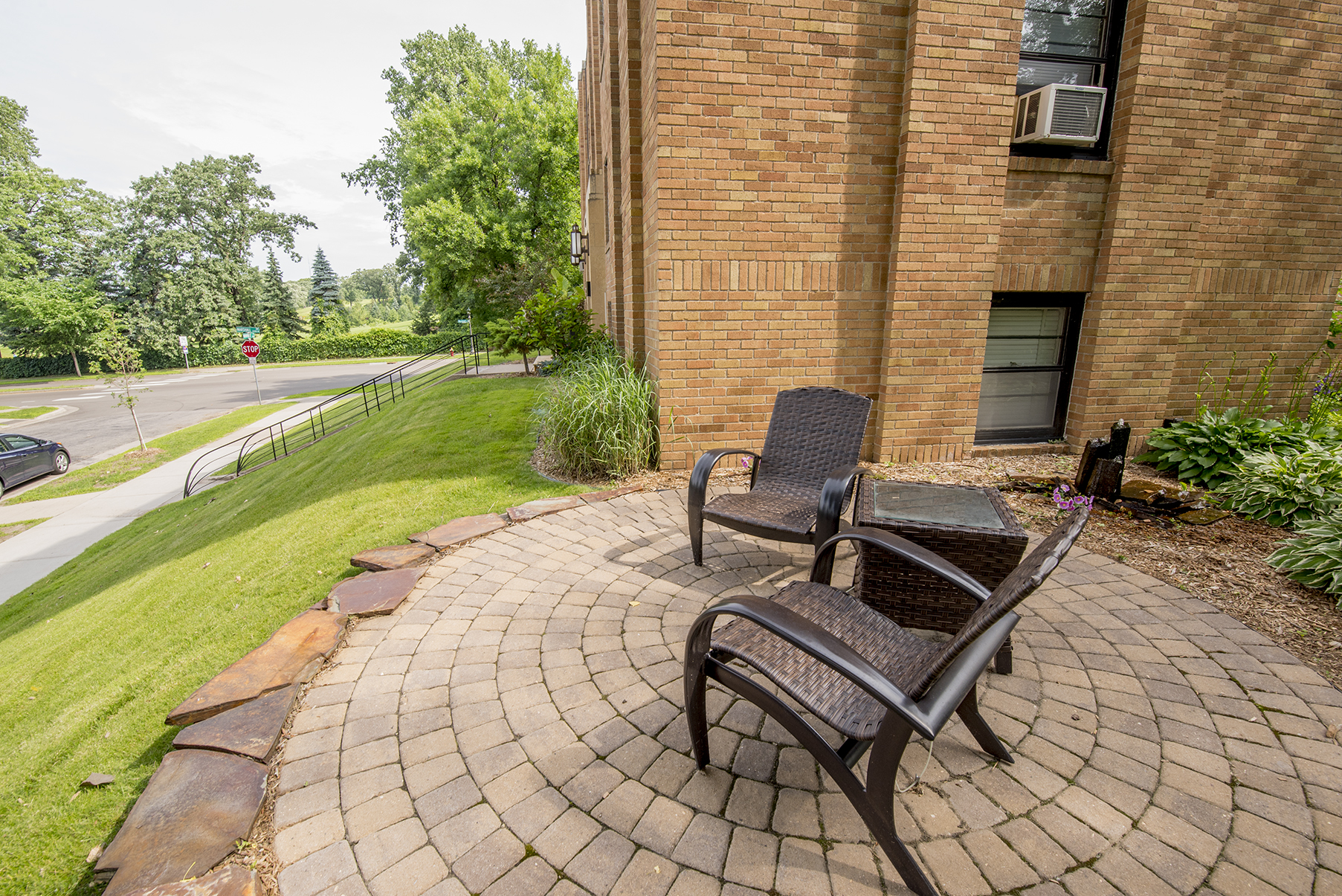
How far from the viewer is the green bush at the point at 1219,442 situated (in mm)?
4730

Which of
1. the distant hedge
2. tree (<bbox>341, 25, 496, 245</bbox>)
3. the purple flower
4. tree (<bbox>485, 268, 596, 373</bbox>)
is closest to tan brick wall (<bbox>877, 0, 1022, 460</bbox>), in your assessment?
the purple flower

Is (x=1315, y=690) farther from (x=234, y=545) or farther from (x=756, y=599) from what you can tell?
(x=234, y=545)

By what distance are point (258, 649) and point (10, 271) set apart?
49291 millimetres

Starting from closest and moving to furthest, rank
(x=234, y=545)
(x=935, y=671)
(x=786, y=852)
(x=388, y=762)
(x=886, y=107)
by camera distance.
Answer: (x=935, y=671)
(x=786, y=852)
(x=388, y=762)
(x=886, y=107)
(x=234, y=545)

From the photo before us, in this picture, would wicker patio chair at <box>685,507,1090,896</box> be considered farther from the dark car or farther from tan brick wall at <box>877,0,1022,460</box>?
the dark car

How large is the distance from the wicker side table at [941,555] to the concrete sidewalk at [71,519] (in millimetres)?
12350

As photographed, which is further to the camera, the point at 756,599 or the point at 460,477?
the point at 460,477

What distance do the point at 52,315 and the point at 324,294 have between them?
1824 cm

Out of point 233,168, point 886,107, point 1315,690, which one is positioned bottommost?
point 1315,690

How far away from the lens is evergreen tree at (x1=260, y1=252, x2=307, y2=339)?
42312mm

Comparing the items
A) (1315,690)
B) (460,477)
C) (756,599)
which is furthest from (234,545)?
(1315,690)

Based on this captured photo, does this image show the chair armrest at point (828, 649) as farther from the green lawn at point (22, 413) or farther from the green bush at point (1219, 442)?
the green lawn at point (22, 413)

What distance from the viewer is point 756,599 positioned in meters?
1.72

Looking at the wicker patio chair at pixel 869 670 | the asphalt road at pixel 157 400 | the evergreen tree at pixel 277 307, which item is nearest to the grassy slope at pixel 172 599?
the wicker patio chair at pixel 869 670
